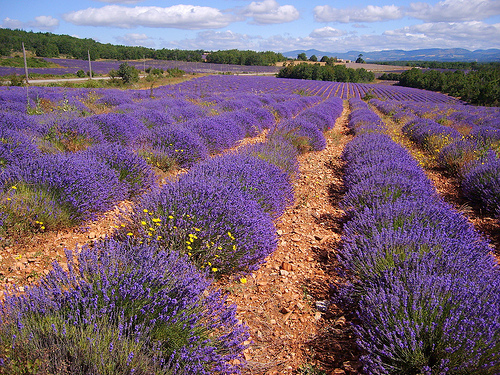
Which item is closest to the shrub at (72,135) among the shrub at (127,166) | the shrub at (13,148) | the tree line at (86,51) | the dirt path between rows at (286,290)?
the shrub at (13,148)

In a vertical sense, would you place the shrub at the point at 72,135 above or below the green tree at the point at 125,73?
below

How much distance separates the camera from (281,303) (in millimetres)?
2580

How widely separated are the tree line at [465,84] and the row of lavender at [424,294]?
1289 inches

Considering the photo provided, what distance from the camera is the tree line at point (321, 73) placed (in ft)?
175

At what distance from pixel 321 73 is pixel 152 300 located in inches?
2247

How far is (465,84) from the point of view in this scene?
35.4 meters

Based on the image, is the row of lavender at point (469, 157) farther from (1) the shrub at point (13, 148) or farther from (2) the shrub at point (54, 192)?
(1) the shrub at point (13, 148)

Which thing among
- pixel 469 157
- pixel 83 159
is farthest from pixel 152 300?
pixel 469 157

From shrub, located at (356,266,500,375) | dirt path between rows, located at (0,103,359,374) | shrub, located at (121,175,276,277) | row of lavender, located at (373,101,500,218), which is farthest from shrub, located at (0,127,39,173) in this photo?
row of lavender, located at (373,101,500,218)

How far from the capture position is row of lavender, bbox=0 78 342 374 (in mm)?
1391

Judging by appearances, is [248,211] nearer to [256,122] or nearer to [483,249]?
[483,249]

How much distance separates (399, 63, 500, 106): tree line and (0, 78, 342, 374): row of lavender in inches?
1340

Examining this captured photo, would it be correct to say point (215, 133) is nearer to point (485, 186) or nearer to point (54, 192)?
point (54, 192)

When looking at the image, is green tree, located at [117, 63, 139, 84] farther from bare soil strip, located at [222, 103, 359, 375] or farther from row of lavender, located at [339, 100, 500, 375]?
row of lavender, located at [339, 100, 500, 375]
